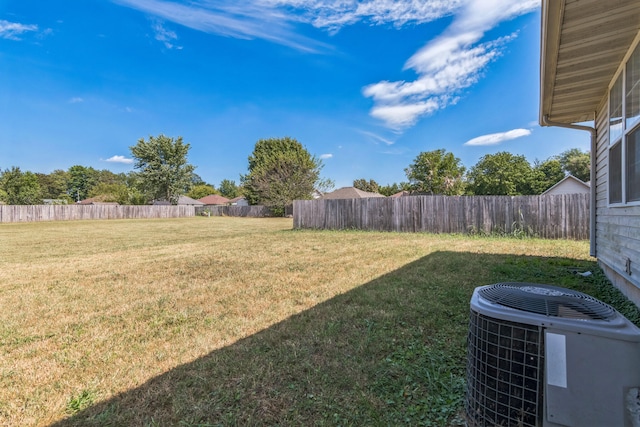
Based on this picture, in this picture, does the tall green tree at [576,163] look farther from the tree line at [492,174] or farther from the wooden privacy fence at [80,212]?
the wooden privacy fence at [80,212]

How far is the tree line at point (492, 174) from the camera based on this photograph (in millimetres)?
36750

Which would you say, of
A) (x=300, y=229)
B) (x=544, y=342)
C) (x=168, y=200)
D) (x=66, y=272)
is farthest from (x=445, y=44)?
(x=168, y=200)

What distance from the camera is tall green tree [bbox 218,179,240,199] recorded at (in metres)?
68.8

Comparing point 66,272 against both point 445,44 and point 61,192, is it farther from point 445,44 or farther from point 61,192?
point 61,192

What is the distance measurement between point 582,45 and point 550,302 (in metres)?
3.01

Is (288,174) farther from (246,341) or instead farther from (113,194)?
(113,194)

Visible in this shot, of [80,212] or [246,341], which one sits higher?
[80,212]

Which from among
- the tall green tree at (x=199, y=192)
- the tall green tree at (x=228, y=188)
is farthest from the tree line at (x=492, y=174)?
the tall green tree at (x=228, y=188)

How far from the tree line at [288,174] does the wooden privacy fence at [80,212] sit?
20.4 ft

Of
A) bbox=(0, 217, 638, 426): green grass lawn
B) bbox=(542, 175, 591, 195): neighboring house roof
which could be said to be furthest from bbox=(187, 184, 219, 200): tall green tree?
bbox=(0, 217, 638, 426): green grass lawn

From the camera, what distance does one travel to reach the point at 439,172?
121 ft

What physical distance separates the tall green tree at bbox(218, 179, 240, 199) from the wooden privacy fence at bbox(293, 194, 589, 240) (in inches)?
2335

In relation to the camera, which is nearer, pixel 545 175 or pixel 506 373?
pixel 506 373

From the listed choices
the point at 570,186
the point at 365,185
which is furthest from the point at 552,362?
the point at 365,185
